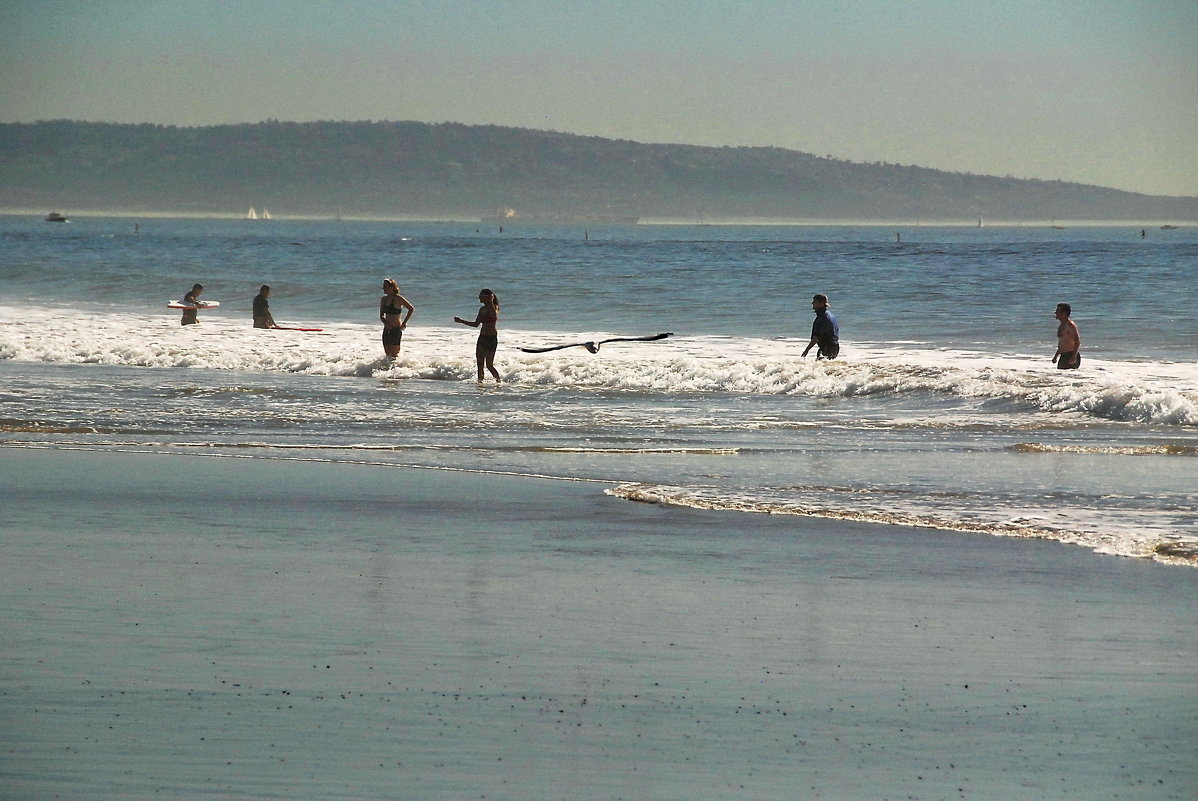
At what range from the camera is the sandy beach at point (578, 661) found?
4.75 meters

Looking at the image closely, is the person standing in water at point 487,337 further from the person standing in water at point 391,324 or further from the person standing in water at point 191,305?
the person standing in water at point 191,305

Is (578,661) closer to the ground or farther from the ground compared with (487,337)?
closer to the ground

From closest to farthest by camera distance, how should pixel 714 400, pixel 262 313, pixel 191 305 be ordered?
pixel 714 400 → pixel 262 313 → pixel 191 305

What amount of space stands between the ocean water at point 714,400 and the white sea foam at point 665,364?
68 millimetres

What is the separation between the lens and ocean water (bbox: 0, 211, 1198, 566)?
11031mm

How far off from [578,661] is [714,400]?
1350 cm

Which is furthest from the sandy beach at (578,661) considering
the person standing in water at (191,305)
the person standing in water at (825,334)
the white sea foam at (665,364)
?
the person standing in water at (191,305)

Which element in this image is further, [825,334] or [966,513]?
[825,334]

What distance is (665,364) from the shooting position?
2342 centimetres

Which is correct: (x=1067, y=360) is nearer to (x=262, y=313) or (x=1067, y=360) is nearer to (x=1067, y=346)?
(x=1067, y=346)

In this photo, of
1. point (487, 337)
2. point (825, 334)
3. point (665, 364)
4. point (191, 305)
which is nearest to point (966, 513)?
point (825, 334)

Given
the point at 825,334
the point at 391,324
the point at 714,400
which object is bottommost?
the point at 714,400

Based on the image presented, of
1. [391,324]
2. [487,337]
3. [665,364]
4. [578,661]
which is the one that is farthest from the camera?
[391,324]

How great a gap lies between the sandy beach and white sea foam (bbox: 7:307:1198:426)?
10.0 meters
